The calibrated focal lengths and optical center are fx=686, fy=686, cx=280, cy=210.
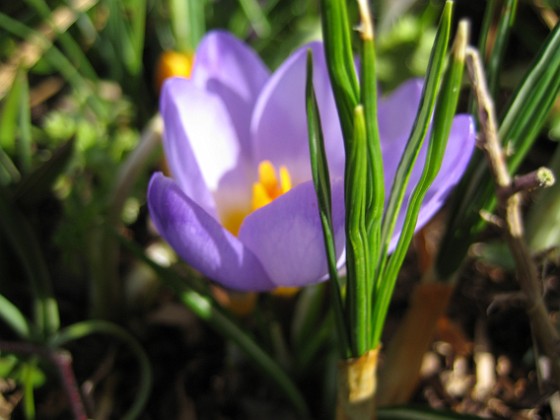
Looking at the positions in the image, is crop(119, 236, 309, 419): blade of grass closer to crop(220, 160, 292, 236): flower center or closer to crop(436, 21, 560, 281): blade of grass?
crop(220, 160, 292, 236): flower center

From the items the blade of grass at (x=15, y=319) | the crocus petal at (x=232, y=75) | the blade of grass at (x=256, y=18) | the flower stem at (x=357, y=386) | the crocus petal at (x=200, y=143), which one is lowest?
the flower stem at (x=357, y=386)

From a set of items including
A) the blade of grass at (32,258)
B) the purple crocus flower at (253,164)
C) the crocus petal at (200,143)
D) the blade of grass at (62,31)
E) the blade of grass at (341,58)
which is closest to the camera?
the blade of grass at (341,58)

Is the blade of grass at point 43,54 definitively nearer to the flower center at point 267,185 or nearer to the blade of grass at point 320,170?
the flower center at point 267,185

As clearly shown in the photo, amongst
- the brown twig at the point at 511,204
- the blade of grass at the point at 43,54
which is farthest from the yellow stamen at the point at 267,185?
the blade of grass at the point at 43,54

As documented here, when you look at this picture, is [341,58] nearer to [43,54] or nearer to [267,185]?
[267,185]

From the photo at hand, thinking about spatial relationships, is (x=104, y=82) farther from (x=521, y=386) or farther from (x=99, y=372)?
(x=521, y=386)

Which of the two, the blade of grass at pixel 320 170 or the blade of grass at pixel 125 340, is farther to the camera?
the blade of grass at pixel 125 340

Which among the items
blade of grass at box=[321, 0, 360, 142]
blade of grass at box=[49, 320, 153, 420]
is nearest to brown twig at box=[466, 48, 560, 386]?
blade of grass at box=[321, 0, 360, 142]

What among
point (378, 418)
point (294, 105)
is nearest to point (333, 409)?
point (378, 418)
